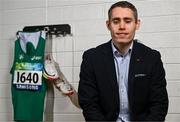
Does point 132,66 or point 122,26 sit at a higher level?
point 122,26

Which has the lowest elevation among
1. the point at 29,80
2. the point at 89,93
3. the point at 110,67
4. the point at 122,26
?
the point at 29,80

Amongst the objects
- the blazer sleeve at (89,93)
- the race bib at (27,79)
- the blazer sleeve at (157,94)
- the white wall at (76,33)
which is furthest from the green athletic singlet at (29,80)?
the blazer sleeve at (157,94)

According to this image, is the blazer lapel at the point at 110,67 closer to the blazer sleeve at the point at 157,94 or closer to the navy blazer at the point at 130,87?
the navy blazer at the point at 130,87

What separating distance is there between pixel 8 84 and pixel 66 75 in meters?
0.58

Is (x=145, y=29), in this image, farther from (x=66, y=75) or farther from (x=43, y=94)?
(x=43, y=94)

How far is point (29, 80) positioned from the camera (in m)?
3.01

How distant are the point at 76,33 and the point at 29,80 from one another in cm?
57

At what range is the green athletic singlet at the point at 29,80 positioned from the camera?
118 inches

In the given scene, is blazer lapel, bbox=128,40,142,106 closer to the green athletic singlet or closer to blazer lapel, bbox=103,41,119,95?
blazer lapel, bbox=103,41,119,95

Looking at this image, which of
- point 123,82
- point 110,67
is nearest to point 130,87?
point 123,82

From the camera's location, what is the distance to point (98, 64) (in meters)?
2.17

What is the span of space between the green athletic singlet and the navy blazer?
0.89 metres

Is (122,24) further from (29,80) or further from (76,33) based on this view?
(29,80)

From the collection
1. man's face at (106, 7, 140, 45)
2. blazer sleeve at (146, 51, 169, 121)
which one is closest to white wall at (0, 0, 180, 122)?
blazer sleeve at (146, 51, 169, 121)
